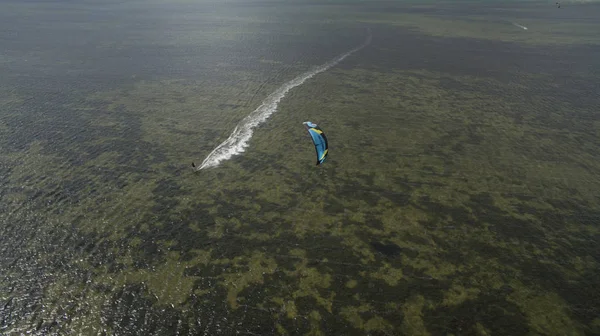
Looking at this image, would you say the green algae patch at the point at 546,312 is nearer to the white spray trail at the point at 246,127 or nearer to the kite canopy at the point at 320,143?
the kite canopy at the point at 320,143

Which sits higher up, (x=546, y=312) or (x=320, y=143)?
(x=320, y=143)

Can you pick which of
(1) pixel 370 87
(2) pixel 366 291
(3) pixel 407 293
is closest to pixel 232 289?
(2) pixel 366 291

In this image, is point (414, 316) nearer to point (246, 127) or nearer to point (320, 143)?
point (320, 143)

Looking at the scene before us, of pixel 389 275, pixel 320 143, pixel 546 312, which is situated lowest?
pixel 546 312

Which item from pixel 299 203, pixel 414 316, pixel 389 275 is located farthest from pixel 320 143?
pixel 414 316

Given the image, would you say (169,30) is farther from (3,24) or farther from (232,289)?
(232,289)

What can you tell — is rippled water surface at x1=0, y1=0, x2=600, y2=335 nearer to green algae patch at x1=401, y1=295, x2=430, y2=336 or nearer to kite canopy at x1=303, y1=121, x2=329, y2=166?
green algae patch at x1=401, y1=295, x2=430, y2=336

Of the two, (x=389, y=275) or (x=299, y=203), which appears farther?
(x=299, y=203)
